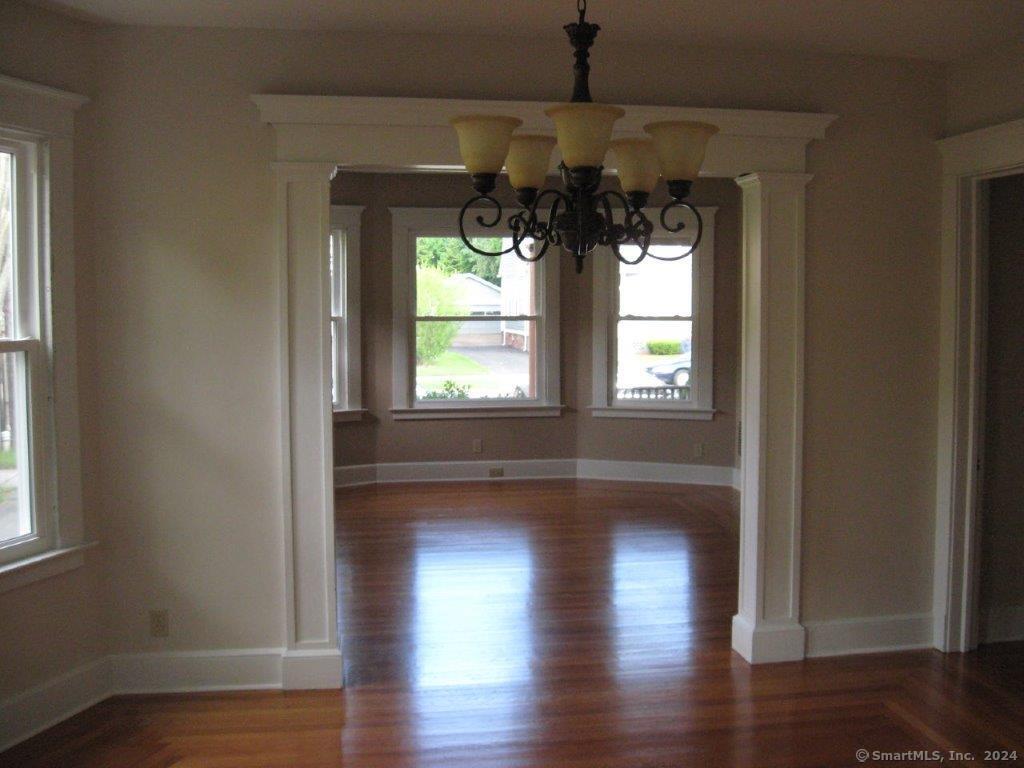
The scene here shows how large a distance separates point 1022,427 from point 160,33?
4.11m

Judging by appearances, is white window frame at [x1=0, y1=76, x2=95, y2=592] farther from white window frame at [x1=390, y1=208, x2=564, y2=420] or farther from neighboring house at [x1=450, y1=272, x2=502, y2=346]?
neighboring house at [x1=450, y1=272, x2=502, y2=346]

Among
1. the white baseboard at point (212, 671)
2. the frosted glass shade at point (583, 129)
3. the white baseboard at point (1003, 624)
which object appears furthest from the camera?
the white baseboard at point (1003, 624)

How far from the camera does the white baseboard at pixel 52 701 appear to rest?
3295 millimetres

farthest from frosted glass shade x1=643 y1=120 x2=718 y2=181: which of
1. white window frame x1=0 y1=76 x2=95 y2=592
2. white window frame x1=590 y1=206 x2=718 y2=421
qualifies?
white window frame x1=590 y1=206 x2=718 y2=421

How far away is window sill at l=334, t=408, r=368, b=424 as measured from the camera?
7641 mm

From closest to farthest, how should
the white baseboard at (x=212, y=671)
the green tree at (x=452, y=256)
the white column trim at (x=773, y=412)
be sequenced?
the white baseboard at (x=212, y=671) < the white column trim at (x=773, y=412) < the green tree at (x=452, y=256)

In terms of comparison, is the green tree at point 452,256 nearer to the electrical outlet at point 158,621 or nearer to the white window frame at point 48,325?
the white window frame at point 48,325

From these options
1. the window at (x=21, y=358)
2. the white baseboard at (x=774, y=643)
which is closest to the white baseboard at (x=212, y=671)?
the window at (x=21, y=358)

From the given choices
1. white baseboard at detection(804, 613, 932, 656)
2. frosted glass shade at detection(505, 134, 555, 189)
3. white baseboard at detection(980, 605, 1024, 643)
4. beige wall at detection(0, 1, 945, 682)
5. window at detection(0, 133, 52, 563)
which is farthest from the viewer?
white baseboard at detection(980, 605, 1024, 643)

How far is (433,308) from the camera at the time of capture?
8039 millimetres

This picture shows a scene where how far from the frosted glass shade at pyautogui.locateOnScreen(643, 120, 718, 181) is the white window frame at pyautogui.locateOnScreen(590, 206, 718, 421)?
18.3 feet

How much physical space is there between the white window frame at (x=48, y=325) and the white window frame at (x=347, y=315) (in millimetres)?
4157

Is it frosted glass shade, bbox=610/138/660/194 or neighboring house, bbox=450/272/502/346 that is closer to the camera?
frosted glass shade, bbox=610/138/660/194

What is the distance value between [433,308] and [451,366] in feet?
1.75
